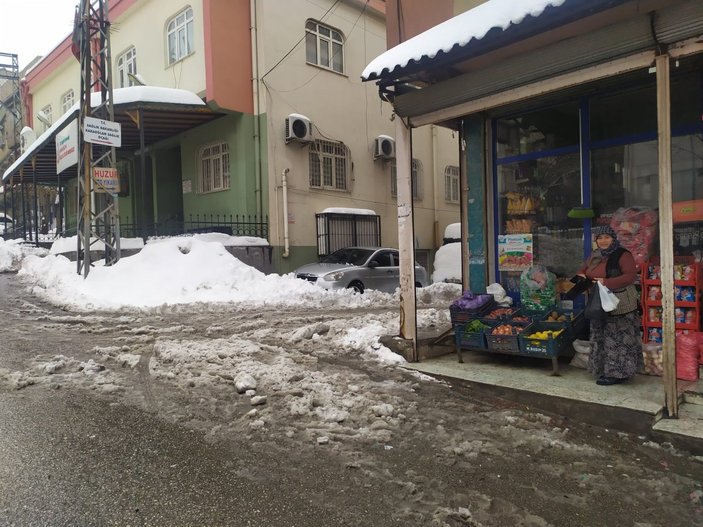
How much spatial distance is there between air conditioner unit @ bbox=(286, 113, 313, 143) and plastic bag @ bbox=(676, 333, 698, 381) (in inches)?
503

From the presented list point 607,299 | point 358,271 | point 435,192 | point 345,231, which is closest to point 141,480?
point 607,299

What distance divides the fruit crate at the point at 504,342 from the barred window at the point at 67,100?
2516cm

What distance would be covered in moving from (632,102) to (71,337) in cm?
809

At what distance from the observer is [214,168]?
17.0m

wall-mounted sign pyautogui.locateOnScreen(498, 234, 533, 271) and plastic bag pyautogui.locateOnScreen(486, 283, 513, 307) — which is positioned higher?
wall-mounted sign pyautogui.locateOnScreen(498, 234, 533, 271)

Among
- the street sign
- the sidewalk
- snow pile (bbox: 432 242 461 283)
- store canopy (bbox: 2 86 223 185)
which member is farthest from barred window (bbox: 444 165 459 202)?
the sidewalk

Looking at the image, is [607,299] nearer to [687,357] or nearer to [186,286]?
[687,357]

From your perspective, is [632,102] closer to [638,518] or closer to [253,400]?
[638,518]

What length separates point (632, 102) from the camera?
587cm

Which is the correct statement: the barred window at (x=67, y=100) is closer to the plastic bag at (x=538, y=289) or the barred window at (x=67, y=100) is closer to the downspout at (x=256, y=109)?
the downspout at (x=256, y=109)

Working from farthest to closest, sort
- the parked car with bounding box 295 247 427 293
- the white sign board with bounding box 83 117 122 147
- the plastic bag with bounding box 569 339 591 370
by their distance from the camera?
the parked car with bounding box 295 247 427 293 < the white sign board with bounding box 83 117 122 147 < the plastic bag with bounding box 569 339 591 370

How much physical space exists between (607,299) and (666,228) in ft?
2.79

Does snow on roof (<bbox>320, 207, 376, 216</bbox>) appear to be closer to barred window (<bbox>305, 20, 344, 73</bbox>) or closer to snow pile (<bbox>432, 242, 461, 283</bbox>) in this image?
snow pile (<bbox>432, 242, 461, 283</bbox>)

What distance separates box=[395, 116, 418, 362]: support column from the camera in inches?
241
